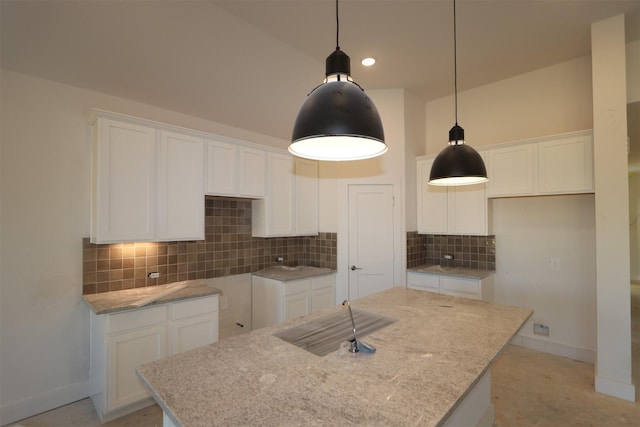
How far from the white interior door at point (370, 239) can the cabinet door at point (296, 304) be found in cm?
61

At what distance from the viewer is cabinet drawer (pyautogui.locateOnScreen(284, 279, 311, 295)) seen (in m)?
3.50

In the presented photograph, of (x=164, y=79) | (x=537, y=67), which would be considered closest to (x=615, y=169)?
(x=537, y=67)

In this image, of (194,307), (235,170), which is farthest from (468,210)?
(194,307)

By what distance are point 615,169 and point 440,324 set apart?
2190 millimetres

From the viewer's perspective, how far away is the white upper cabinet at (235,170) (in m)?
3.15

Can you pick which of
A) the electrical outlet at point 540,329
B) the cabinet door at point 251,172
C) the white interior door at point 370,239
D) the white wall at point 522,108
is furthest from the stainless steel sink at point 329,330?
the white wall at point 522,108

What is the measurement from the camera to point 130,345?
238cm

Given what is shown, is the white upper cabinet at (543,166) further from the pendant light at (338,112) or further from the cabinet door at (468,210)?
the pendant light at (338,112)

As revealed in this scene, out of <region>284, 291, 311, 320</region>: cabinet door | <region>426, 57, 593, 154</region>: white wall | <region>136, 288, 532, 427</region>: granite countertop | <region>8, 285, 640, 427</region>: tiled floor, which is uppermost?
<region>426, 57, 593, 154</region>: white wall

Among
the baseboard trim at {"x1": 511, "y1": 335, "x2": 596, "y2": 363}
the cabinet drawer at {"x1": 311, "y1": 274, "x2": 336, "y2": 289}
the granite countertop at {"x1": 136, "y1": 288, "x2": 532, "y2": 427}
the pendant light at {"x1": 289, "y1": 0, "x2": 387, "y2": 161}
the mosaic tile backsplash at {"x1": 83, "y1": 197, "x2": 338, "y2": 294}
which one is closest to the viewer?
the granite countertop at {"x1": 136, "y1": 288, "x2": 532, "y2": 427}

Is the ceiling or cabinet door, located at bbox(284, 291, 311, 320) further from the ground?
the ceiling

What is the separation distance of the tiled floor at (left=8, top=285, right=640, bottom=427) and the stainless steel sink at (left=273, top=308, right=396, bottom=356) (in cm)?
135

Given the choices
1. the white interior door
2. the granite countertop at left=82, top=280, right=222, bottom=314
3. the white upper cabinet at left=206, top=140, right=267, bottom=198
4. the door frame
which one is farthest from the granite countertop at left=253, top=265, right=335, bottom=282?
the white upper cabinet at left=206, top=140, right=267, bottom=198

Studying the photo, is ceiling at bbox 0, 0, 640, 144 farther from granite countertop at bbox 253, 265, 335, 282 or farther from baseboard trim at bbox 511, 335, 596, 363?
baseboard trim at bbox 511, 335, 596, 363
